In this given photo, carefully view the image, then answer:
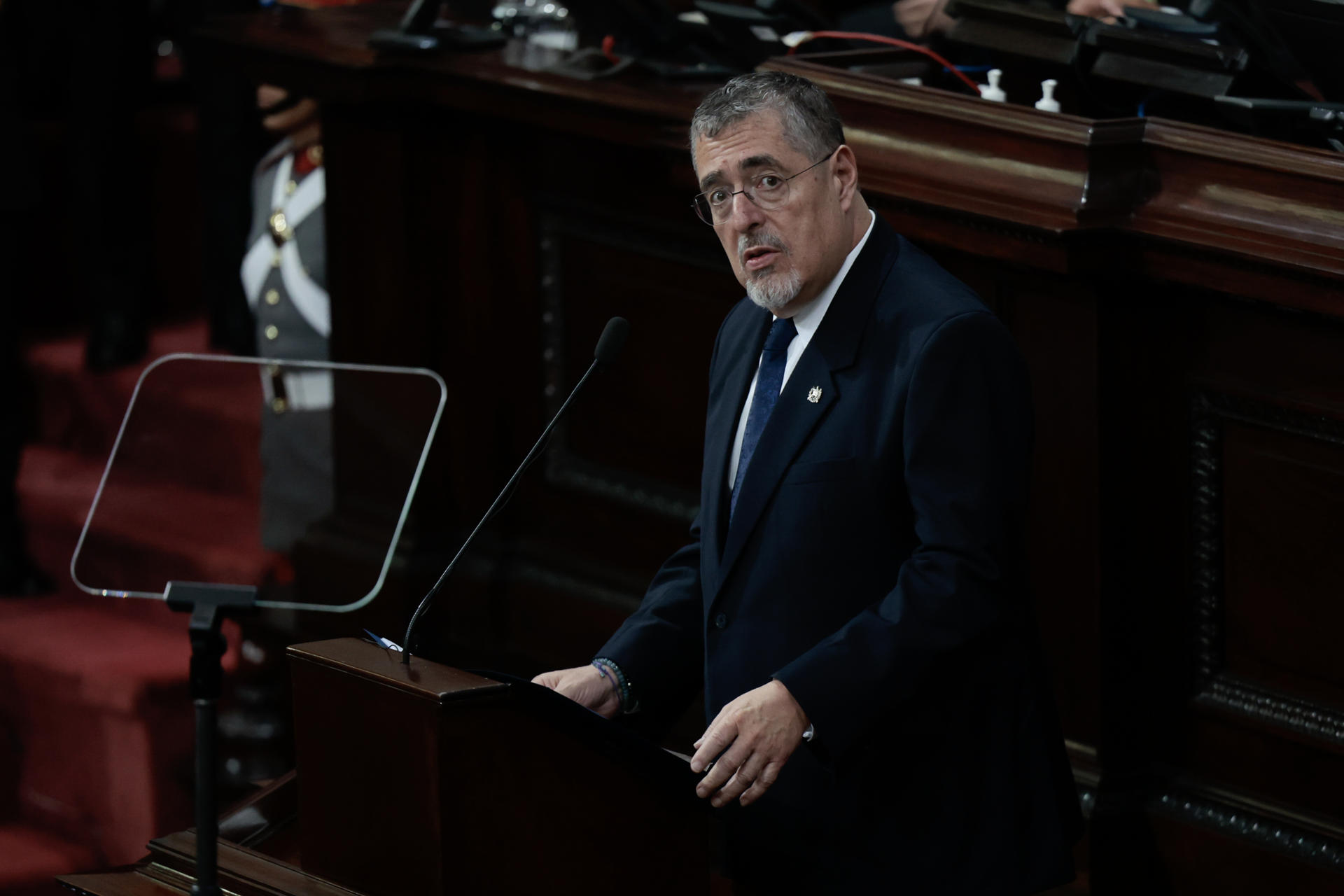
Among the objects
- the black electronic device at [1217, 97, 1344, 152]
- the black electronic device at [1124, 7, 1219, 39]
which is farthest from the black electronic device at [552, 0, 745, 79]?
the black electronic device at [1217, 97, 1344, 152]

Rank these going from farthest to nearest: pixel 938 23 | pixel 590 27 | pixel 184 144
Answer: pixel 184 144 < pixel 590 27 < pixel 938 23

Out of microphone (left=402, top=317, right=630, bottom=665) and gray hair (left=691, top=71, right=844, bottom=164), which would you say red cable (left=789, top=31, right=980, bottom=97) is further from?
microphone (left=402, top=317, right=630, bottom=665)

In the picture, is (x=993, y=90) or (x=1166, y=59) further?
(x=993, y=90)

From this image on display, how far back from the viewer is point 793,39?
351 cm

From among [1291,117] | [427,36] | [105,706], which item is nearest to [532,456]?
[1291,117]

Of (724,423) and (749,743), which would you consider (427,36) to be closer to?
(724,423)

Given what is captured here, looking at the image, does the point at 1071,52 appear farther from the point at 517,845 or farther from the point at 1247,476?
the point at 517,845

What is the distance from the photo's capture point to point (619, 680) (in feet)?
7.11

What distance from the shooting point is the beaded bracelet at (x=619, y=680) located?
216cm

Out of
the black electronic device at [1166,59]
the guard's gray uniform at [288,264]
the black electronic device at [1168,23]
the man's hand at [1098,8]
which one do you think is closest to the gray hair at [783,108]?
the black electronic device at [1166,59]

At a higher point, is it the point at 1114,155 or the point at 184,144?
the point at 1114,155

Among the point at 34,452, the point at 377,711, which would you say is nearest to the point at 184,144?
the point at 34,452

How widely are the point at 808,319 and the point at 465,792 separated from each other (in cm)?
62

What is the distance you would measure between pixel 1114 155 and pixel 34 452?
3.24 m
